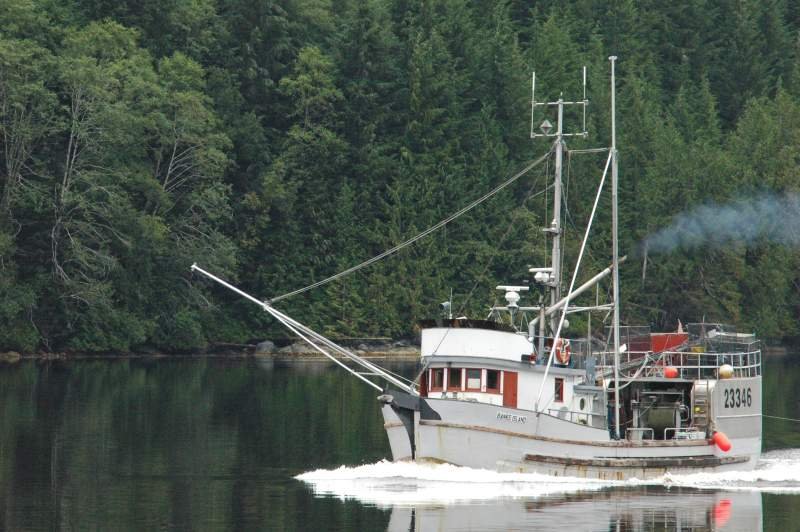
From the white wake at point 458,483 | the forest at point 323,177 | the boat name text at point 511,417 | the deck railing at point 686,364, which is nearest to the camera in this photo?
the white wake at point 458,483

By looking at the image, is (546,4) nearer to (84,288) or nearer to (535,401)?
(84,288)

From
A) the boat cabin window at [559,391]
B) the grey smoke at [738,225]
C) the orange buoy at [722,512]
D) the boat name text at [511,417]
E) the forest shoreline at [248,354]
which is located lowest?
the orange buoy at [722,512]

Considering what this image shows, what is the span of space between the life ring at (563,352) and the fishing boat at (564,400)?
55 millimetres

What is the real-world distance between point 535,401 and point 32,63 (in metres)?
64.1

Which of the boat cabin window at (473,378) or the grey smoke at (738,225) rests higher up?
the grey smoke at (738,225)

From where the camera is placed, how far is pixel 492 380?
5306 centimetres

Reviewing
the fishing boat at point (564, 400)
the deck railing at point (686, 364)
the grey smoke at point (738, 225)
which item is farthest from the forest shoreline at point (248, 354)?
the deck railing at point (686, 364)

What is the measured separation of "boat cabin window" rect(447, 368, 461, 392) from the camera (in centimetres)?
5284

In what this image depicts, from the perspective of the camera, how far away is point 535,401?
53.2 meters

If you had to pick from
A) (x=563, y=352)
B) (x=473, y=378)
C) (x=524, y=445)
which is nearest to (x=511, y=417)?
(x=524, y=445)

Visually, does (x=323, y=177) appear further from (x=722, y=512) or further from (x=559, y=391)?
(x=722, y=512)

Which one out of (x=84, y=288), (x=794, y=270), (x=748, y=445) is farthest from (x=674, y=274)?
(x=748, y=445)

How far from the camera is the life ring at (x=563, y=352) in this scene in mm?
54156

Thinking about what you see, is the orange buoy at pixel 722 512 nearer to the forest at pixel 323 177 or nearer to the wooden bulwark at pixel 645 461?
the wooden bulwark at pixel 645 461
